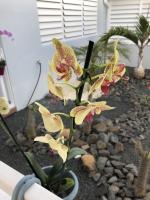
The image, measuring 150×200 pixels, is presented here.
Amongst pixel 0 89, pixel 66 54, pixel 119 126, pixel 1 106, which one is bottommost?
pixel 119 126

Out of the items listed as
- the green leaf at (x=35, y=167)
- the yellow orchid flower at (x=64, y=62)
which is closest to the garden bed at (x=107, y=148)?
the green leaf at (x=35, y=167)

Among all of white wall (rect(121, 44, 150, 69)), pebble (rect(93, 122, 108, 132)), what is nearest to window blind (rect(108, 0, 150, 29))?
white wall (rect(121, 44, 150, 69))

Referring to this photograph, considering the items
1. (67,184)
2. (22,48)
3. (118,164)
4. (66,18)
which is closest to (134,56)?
(66,18)

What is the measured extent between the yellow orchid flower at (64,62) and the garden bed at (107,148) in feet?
4.18

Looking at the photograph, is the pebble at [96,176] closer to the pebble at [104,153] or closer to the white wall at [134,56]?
the pebble at [104,153]

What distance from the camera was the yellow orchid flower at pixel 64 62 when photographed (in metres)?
0.49

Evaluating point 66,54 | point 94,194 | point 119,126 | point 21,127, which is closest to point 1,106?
point 66,54

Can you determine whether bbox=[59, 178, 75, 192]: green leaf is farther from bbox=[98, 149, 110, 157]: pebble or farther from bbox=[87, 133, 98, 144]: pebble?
bbox=[87, 133, 98, 144]: pebble

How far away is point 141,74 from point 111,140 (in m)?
2.74

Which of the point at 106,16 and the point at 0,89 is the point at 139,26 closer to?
the point at 106,16

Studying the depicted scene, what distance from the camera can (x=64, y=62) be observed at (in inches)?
19.7

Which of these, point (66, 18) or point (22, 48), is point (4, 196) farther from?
point (66, 18)

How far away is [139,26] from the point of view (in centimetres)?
408

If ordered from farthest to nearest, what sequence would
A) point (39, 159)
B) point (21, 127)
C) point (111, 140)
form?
point (21, 127) < point (111, 140) < point (39, 159)
